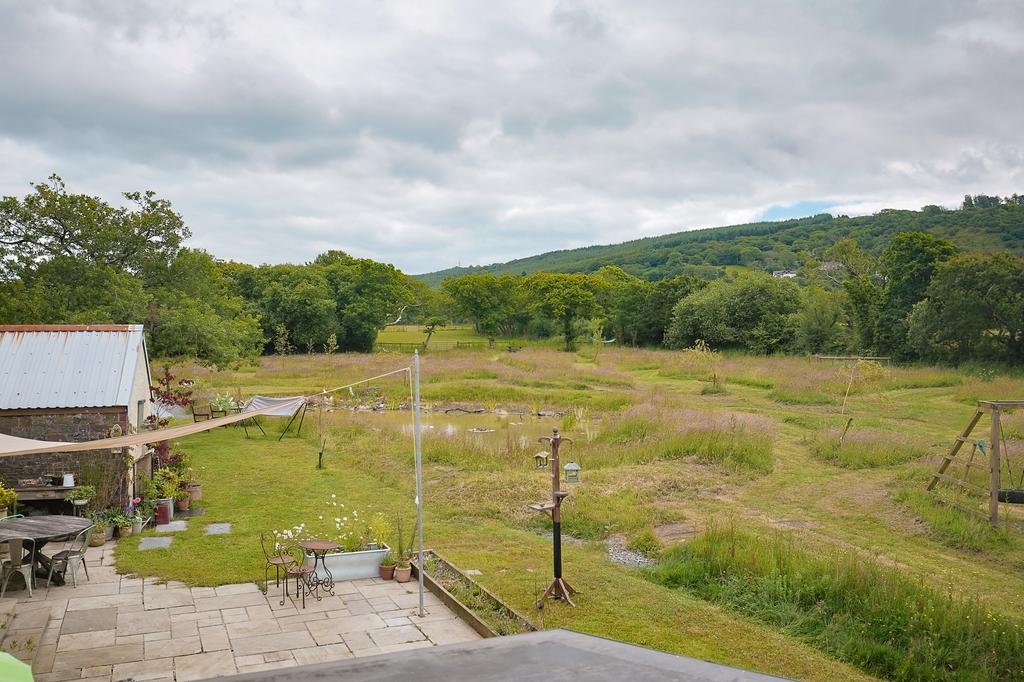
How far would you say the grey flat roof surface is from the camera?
2.45 m

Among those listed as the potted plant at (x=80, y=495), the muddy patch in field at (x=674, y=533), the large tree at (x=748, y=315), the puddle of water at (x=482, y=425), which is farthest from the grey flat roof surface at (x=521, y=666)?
the large tree at (x=748, y=315)

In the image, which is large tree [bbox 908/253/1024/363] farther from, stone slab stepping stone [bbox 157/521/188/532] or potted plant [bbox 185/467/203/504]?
stone slab stepping stone [bbox 157/521/188/532]

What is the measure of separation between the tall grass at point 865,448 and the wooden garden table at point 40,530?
14.4 meters

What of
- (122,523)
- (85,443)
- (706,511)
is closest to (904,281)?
(706,511)

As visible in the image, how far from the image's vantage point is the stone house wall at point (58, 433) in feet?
37.2

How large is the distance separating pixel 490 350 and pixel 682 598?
137ft

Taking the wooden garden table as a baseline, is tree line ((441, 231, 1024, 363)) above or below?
above

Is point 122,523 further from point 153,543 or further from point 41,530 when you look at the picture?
point 41,530

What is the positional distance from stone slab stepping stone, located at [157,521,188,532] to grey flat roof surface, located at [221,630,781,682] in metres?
10.4

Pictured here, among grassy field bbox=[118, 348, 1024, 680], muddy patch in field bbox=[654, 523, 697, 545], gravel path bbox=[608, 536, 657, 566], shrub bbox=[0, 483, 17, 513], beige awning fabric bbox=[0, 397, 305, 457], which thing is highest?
beige awning fabric bbox=[0, 397, 305, 457]

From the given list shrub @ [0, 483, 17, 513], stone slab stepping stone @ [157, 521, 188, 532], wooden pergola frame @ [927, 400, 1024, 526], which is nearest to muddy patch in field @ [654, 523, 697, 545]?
→ wooden pergola frame @ [927, 400, 1024, 526]

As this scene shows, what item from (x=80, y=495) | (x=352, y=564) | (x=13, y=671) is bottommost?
(x=352, y=564)

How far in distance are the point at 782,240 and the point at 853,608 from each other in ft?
332

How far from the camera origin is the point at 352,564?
9.38 metres
